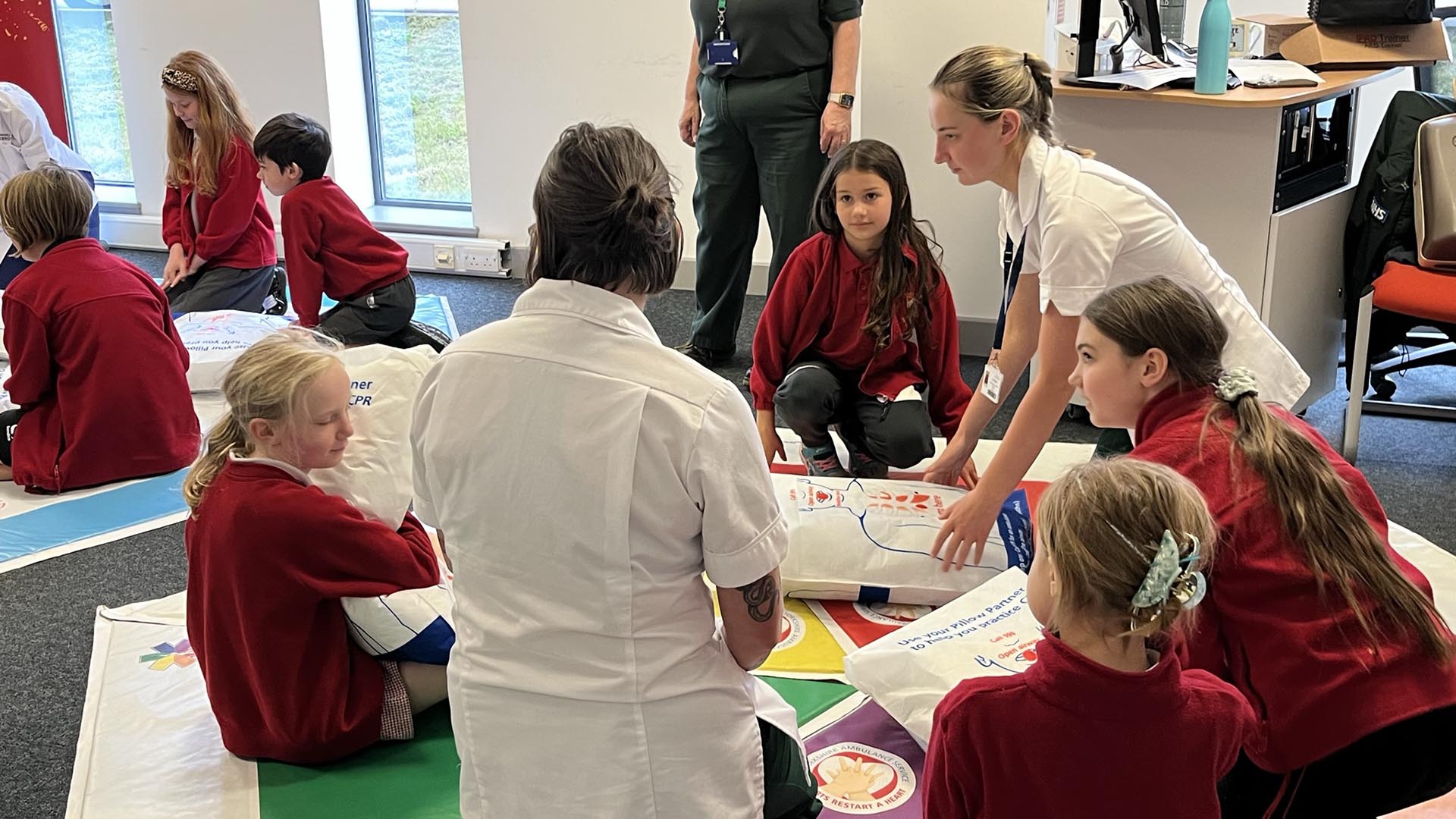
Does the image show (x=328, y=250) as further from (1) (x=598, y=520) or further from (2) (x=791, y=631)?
(1) (x=598, y=520)

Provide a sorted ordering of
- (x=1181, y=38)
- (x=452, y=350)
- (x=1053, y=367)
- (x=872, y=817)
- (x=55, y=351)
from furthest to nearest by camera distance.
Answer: (x=1181, y=38) → (x=55, y=351) → (x=1053, y=367) → (x=872, y=817) → (x=452, y=350)

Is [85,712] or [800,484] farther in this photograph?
[800,484]

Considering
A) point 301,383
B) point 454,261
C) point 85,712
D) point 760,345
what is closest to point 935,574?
point 760,345

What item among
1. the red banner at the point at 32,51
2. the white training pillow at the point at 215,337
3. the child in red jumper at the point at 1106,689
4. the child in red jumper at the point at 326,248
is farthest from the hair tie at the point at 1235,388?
the red banner at the point at 32,51

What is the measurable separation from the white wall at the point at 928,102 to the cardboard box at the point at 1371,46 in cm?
75

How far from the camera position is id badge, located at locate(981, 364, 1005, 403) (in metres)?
2.53

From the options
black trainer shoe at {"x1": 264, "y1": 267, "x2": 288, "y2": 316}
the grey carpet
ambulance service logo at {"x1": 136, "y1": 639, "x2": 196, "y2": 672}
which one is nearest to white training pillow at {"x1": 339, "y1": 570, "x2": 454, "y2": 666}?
the grey carpet

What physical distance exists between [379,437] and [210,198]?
7.78ft

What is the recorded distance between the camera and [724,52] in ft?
→ 12.6

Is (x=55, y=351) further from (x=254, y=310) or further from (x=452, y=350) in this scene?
(x=452, y=350)

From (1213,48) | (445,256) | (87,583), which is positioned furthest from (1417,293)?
(445,256)

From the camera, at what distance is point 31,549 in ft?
9.98

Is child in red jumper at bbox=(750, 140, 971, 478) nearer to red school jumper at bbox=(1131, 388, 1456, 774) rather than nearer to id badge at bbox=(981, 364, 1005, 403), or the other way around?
id badge at bbox=(981, 364, 1005, 403)

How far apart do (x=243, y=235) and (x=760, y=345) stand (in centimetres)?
222
